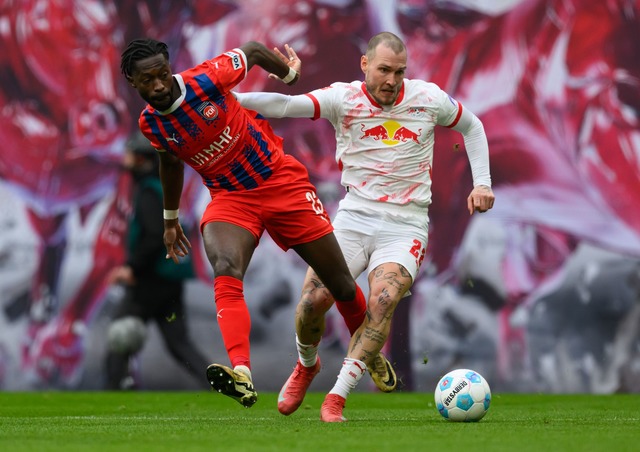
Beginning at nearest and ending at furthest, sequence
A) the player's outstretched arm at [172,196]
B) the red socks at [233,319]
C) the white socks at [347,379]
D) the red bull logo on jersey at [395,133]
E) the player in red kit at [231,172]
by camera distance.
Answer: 1. the red socks at [233,319]
2. the player in red kit at [231,172]
3. the white socks at [347,379]
4. the player's outstretched arm at [172,196]
5. the red bull logo on jersey at [395,133]

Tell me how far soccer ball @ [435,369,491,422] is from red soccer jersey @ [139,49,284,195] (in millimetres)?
1625

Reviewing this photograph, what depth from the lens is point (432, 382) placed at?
12227mm

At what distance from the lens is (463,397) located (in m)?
6.79

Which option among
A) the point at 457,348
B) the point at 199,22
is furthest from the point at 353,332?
the point at 199,22

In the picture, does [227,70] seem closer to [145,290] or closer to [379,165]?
[379,165]

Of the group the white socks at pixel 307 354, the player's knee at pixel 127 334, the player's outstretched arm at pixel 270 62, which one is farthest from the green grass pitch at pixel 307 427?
the player's outstretched arm at pixel 270 62

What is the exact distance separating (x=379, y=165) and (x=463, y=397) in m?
1.68

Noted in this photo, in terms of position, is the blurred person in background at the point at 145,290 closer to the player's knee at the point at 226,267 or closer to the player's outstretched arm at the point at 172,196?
the player's outstretched arm at the point at 172,196

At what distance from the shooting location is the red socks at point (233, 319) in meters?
6.57

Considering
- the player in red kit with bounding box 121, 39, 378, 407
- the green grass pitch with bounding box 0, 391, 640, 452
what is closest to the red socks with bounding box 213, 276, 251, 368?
the player in red kit with bounding box 121, 39, 378, 407

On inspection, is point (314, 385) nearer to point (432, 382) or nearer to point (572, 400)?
point (432, 382)

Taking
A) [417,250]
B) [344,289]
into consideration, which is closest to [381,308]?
[344,289]

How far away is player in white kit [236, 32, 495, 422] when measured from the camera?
750 cm

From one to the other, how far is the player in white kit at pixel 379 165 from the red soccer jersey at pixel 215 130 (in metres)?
0.41
